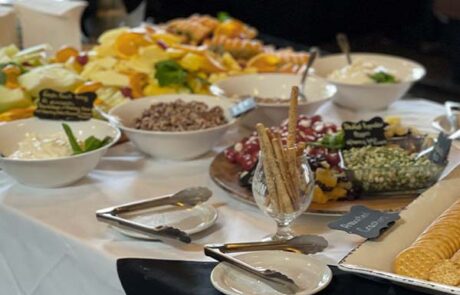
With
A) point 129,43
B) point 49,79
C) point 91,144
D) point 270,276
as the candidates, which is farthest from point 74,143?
point 270,276

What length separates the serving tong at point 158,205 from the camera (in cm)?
119

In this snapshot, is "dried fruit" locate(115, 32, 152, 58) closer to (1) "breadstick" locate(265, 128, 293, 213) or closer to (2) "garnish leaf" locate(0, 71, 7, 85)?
(2) "garnish leaf" locate(0, 71, 7, 85)

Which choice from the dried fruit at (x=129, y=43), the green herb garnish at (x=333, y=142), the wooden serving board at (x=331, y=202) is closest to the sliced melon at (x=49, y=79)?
the dried fruit at (x=129, y=43)

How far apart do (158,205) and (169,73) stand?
1.92 feet

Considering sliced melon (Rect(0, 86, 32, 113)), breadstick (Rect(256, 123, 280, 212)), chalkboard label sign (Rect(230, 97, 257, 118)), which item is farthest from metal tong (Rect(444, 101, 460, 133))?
sliced melon (Rect(0, 86, 32, 113))

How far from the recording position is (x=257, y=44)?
224 cm

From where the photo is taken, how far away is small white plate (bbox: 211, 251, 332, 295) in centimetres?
102

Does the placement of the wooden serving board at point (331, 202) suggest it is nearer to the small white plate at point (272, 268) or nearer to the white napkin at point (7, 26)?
the small white plate at point (272, 268)

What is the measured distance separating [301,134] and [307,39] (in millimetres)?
3385

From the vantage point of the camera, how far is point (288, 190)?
1.15 meters

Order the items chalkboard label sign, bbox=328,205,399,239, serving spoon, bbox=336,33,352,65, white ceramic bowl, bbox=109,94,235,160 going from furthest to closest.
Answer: serving spoon, bbox=336,33,352,65
white ceramic bowl, bbox=109,94,235,160
chalkboard label sign, bbox=328,205,399,239

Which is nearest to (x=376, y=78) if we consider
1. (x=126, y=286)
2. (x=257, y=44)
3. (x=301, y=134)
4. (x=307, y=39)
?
(x=257, y=44)

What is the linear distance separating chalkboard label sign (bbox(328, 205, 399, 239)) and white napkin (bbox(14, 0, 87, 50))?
135 centimetres

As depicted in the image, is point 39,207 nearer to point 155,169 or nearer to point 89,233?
point 89,233
